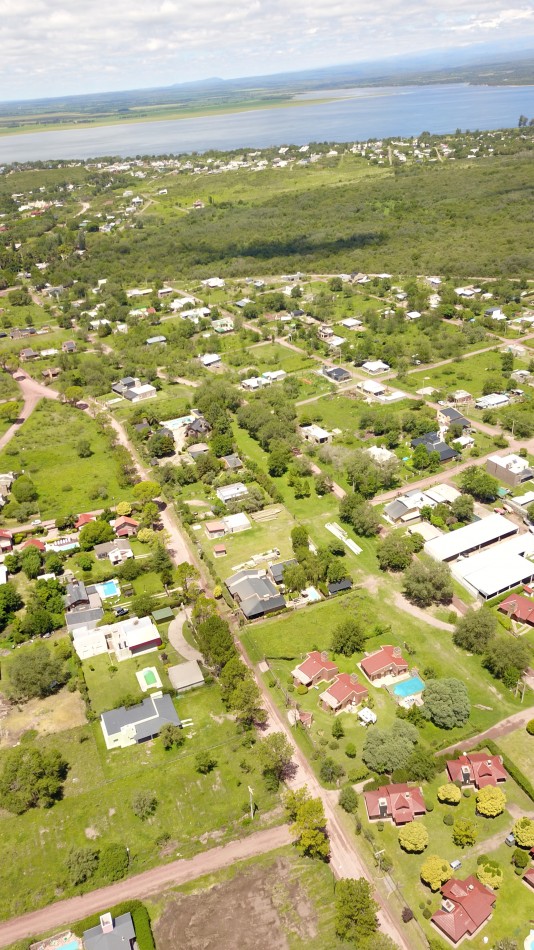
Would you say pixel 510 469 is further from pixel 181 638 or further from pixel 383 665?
pixel 181 638

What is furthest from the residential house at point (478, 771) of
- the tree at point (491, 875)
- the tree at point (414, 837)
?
the tree at point (491, 875)

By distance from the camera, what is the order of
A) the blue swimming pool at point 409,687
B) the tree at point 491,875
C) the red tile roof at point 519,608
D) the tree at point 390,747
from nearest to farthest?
the tree at point 491,875 → the tree at point 390,747 → the blue swimming pool at point 409,687 → the red tile roof at point 519,608

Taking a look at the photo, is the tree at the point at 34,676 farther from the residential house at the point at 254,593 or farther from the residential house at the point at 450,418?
the residential house at the point at 450,418

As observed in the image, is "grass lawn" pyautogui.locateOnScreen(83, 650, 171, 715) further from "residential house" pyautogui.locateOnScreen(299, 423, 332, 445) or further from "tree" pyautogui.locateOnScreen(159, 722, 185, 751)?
"residential house" pyautogui.locateOnScreen(299, 423, 332, 445)

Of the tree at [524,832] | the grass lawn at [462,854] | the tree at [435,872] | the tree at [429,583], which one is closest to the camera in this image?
the grass lawn at [462,854]

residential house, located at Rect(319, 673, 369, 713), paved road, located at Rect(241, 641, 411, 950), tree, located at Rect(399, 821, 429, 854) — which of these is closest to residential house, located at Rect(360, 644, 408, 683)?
residential house, located at Rect(319, 673, 369, 713)

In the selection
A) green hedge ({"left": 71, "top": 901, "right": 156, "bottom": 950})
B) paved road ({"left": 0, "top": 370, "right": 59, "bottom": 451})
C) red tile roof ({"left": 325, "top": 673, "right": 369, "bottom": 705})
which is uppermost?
paved road ({"left": 0, "top": 370, "right": 59, "bottom": 451})

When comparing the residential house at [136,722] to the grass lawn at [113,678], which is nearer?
the residential house at [136,722]
